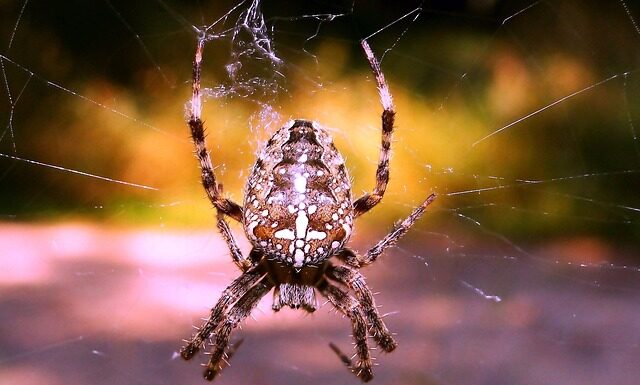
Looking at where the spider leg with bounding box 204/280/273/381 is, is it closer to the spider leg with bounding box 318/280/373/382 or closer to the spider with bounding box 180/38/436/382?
the spider with bounding box 180/38/436/382

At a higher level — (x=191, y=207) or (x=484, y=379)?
(x=191, y=207)

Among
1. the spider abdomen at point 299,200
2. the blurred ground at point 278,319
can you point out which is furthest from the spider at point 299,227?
the blurred ground at point 278,319

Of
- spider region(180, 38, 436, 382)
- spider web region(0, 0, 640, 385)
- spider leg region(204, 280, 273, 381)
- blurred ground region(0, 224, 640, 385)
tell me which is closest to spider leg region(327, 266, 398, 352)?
spider region(180, 38, 436, 382)

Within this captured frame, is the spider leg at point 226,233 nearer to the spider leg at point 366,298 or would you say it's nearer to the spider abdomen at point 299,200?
the spider abdomen at point 299,200

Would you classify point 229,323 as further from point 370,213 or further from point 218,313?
point 370,213

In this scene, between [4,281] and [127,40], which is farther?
[4,281]

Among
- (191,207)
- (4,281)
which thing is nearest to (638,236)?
(191,207)

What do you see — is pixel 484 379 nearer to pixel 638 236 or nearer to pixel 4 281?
pixel 638 236
